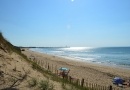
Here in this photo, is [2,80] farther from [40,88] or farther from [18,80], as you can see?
[40,88]

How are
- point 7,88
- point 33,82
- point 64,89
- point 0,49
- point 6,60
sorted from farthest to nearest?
point 0,49
point 6,60
point 64,89
point 33,82
point 7,88

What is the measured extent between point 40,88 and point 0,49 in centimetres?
508

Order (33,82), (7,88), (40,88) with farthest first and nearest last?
(33,82), (40,88), (7,88)

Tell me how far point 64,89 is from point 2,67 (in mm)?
3051

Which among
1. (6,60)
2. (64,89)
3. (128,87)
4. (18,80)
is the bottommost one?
(128,87)

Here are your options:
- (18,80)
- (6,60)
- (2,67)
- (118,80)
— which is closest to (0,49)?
(6,60)

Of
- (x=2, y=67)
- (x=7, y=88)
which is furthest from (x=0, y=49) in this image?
(x=7, y=88)

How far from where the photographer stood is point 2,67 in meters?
8.00

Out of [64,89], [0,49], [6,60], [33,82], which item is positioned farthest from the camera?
[0,49]

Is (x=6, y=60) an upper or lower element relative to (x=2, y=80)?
upper

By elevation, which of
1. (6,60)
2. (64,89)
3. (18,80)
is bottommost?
(64,89)

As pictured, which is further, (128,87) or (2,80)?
(128,87)

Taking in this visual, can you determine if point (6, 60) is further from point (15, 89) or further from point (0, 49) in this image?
point (15, 89)

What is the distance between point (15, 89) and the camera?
627 centimetres
